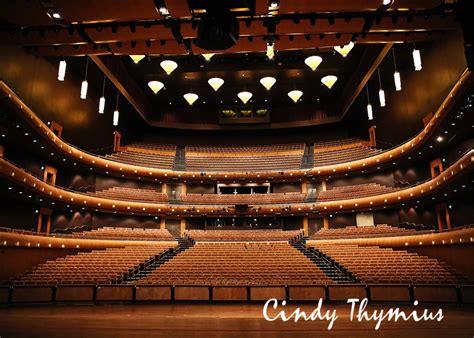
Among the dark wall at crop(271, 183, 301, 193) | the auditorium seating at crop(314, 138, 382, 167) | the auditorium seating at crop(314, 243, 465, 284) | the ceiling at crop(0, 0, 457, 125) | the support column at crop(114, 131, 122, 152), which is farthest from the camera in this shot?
the dark wall at crop(271, 183, 301, 193)

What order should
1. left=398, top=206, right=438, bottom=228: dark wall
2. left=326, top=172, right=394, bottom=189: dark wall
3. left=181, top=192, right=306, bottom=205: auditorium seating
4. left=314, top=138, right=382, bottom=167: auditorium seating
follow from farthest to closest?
left=181, top=192, right=306, bottom=205: auditorium seating
left=314, top=138, right=382, bottom=167: auditorium seating
left=326, top=172, right=394, bottom=189: dark wall
left=398, top=206, right=438, bottom=228: dark wall

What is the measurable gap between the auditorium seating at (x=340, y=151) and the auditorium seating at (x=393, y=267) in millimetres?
6305

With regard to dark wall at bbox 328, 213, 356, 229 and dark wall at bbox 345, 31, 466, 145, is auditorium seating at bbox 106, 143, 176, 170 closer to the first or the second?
dark wall at bbox 328, 213, 356, 229

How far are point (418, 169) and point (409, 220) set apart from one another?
7.92ft

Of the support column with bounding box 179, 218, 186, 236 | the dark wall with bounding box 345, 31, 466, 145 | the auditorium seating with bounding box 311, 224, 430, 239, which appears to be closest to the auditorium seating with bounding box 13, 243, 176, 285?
the support column with bounding box 179, 218, 186, 236

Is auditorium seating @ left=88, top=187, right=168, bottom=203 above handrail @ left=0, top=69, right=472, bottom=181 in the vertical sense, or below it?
below

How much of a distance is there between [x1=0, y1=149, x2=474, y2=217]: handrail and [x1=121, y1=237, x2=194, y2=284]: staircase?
7.23ft

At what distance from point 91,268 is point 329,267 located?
8136 millimetres

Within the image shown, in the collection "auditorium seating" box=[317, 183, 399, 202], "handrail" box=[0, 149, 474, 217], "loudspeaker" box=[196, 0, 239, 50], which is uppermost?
"loudspeaker" box=[196, 0, 239, 50]

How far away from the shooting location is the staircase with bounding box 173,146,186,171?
19.6 metres

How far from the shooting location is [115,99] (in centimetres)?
1747

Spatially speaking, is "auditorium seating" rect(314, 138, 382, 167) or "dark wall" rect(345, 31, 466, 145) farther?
"auditorium seating" rect(314, 138, 382, 167)

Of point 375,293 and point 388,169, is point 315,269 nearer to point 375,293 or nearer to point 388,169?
point 375,293

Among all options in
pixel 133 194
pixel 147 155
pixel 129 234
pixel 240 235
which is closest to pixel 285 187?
pixel 240 235
